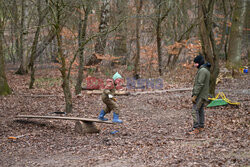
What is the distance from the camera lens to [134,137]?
7.55 metres

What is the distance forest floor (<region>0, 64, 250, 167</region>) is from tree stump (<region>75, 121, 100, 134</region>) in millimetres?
170

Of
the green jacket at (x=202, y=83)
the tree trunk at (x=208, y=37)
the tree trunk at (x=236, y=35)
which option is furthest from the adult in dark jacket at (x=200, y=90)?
the tree trunk at (x=236, y=35)

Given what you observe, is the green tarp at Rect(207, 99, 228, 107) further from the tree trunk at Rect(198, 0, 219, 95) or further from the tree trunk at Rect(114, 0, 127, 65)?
the tree trunk at Rect(114, 0, 127, 65)

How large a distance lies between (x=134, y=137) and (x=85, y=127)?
158 cm

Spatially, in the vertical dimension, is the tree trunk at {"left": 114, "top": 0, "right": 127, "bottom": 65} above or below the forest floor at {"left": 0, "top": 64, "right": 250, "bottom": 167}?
above

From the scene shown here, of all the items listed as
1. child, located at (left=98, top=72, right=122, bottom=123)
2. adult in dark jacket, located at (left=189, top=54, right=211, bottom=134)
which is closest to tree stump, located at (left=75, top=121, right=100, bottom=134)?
child, located at (left=98, top=72, right=122, bottom=123)

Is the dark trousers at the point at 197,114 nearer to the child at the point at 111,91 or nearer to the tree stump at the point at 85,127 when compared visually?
the child at the point at 111,91

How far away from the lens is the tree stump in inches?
324

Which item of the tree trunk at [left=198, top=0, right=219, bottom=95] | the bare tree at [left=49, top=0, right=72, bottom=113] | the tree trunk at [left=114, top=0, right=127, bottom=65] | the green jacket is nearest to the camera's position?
the green jacket

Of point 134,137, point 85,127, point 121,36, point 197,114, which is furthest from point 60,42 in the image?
point 121,36

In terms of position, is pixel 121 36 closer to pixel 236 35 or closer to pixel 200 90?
pixel 236 35

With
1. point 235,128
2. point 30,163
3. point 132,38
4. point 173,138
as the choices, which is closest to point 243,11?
point 132,38

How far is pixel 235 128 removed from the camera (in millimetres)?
7648

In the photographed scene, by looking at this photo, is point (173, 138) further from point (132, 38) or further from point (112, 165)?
point (132, 38)
